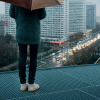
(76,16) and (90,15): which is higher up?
(90,15)

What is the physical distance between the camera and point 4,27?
13.4 meters

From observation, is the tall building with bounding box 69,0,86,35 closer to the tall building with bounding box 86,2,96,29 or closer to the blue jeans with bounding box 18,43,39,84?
the tall building with bounding box 86,2,96,29

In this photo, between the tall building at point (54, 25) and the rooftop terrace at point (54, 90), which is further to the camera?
the tall building at point (54, 25)

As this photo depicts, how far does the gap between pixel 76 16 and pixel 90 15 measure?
5013 mm

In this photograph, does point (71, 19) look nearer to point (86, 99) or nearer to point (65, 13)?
point (65, 13)

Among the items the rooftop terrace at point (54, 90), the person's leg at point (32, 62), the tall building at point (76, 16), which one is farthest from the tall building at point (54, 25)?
the person's leg at point (32, 62)

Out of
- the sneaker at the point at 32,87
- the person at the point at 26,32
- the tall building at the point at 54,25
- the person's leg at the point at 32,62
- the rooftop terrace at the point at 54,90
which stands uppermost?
the tall building at the point at 54,25

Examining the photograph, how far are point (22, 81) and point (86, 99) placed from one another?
50 cm

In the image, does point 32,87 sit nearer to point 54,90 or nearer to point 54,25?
point 54,90

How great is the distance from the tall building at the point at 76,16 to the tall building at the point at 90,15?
8.02 feet

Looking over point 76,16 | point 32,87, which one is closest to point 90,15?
point 76,16

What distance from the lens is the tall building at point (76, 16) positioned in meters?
17.1

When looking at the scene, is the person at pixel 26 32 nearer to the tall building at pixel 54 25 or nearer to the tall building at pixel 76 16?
the tall building at pixel 54 25

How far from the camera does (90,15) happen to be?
21.6m
